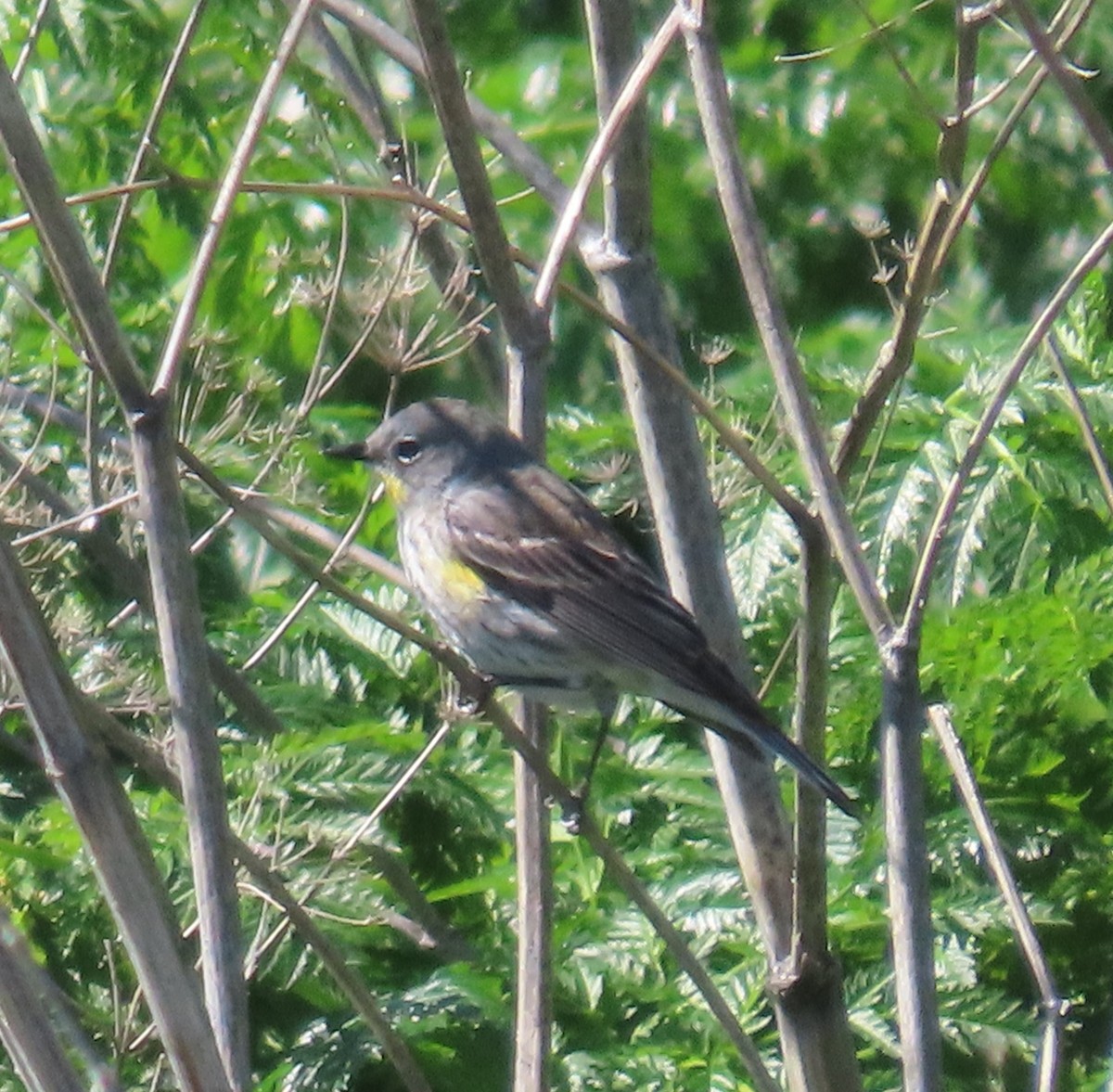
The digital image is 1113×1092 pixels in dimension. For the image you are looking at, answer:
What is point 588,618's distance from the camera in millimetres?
3568

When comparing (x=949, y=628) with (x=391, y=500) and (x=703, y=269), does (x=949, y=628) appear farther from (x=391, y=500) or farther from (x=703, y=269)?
(x=703, y=269)

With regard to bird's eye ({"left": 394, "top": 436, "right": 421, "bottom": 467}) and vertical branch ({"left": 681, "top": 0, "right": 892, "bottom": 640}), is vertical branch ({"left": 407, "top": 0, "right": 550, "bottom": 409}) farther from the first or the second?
bird's eye ({"left": 394, "top": 436, "right": 421, "bottom": 467})

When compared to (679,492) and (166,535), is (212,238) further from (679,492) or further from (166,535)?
(679,492)

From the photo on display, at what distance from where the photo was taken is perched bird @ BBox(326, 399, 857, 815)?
136 inches

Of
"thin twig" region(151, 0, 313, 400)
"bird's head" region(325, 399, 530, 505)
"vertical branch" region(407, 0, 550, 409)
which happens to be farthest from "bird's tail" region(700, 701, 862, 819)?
"bird's head" region(325, 399, 530, 505)

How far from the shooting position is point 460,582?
12.0ft

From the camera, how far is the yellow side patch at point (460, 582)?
3.62 meters

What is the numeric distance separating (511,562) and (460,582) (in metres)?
0.12

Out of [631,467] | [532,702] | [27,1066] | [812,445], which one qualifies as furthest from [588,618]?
[27,1066]

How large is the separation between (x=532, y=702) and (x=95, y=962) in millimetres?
1003

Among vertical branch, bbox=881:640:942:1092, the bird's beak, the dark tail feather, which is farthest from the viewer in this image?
the bird's beak

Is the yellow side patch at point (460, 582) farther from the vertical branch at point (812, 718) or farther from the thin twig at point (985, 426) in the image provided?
the thin twig at point (985, 426)

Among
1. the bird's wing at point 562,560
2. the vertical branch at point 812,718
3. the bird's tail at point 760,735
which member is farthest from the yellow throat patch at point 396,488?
the vertical branch at point 812,718

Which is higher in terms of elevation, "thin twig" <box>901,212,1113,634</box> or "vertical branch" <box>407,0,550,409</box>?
"vertical branch" <box>407,0,550,409</box>
